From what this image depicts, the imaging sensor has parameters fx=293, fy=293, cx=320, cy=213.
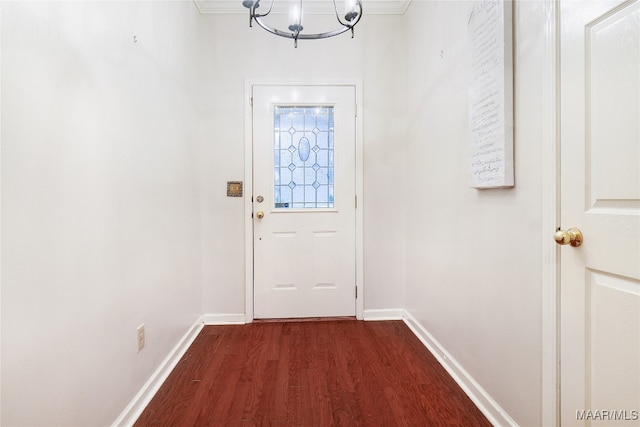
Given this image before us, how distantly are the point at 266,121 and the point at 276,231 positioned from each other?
95 centimetres

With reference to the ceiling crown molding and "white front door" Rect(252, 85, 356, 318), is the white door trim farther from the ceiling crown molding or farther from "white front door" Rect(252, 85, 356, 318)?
the ceiling crown molding

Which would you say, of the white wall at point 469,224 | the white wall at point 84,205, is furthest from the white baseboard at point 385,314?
the white wall at point 84,205

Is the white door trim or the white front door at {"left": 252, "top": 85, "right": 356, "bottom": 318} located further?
the white front door at {"left": 252, "top": 85, "right": 356, "bottom": 318}

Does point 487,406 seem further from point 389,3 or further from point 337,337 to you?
point 389,3

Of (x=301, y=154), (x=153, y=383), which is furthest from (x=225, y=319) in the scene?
(x=301, y=154)

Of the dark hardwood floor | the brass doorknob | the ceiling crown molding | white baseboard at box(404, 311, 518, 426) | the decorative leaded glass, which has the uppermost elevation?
the ceiling crown molding

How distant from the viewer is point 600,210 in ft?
3.00

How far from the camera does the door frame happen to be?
248cm

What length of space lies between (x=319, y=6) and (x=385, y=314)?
271 centimetres

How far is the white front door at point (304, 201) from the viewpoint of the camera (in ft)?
8.23

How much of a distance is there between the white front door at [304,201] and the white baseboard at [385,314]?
5.4 inches

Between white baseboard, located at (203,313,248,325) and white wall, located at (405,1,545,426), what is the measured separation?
4.74ft

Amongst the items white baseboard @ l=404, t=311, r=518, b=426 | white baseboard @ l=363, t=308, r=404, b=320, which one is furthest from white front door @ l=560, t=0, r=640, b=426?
white baseboard @ l=363, t=308, r=404, b=320

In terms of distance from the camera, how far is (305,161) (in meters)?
2.53
